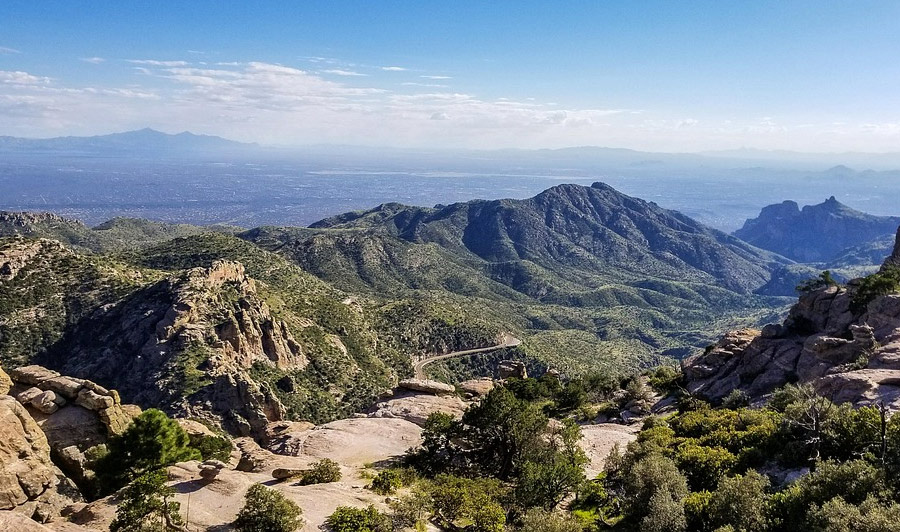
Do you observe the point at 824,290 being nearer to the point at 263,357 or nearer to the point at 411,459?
the point at 411,459

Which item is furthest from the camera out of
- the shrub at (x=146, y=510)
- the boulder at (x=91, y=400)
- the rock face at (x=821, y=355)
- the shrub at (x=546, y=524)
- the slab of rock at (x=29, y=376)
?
the rock face at (x=821, y=355)

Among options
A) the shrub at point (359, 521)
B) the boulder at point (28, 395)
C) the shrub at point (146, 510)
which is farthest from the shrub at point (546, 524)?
the boulder at point (28, 395)

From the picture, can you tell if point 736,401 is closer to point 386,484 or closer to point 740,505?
point 740,505

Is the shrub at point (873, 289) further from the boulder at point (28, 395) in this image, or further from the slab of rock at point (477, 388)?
the boulder at point (28, 395)

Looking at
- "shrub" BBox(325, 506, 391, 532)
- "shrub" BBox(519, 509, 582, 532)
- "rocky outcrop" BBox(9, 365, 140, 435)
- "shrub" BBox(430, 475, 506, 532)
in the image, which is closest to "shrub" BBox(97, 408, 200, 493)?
"rocky outcrop" BBox(9, 365, 140, 435)

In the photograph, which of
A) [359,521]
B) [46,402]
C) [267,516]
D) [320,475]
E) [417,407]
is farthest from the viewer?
[417,407]

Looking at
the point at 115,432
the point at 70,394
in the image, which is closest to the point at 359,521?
the point at 115,432
